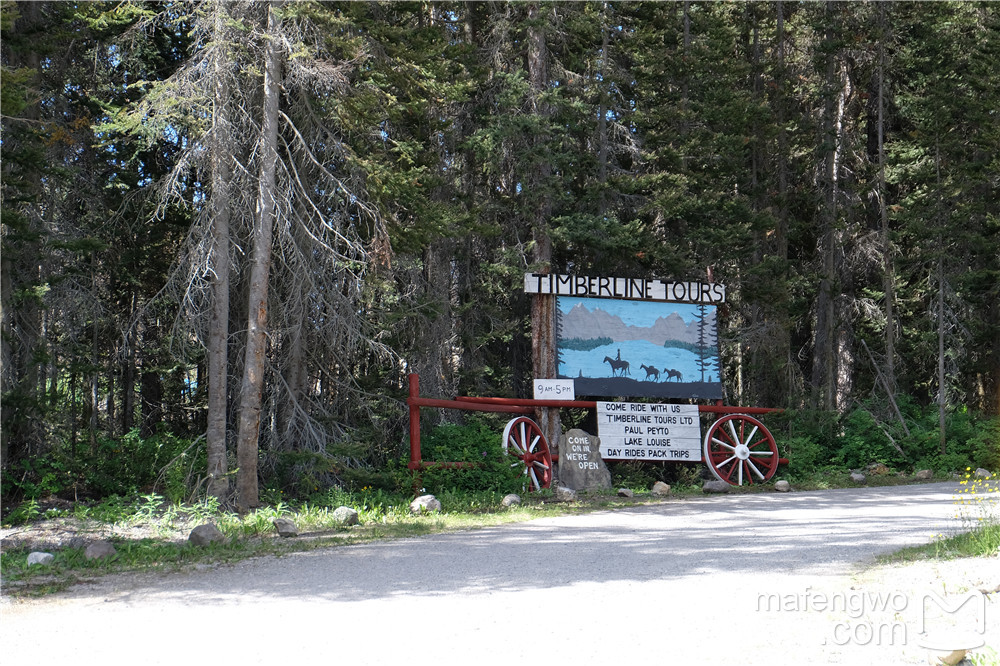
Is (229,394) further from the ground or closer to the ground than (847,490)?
further from the ground

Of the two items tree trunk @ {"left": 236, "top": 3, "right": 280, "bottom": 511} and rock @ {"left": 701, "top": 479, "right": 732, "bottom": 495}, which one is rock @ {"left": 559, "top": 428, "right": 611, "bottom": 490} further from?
tree trunk @ {"left": 236, "top": 3, "right": 280, "bottom": 511}

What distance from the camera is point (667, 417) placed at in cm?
1780

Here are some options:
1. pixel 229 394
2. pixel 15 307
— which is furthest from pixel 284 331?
pixel 15 307

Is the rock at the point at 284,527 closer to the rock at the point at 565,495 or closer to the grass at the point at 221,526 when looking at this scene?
the grass at the point at 221,526

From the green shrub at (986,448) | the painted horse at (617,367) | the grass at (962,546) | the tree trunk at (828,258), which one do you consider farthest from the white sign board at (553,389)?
the green shrub at (986,448)

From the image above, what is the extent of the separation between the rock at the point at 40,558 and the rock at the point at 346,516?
11.6ft

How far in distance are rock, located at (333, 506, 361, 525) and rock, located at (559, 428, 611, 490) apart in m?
5.45

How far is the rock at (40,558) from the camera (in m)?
9.01

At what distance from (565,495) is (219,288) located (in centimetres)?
645

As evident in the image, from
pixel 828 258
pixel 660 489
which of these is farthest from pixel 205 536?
pixel 828 258

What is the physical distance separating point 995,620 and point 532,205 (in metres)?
13.1

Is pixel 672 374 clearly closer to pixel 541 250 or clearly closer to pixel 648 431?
pixel 648 431

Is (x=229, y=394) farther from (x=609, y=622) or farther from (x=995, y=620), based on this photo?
(x=995, y=620)

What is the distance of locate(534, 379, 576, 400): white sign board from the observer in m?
16.9
